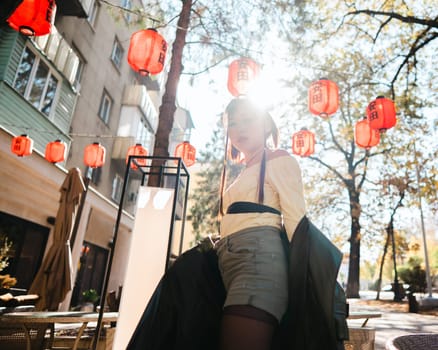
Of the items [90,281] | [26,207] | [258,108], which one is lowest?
[90,281]

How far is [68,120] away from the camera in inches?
449

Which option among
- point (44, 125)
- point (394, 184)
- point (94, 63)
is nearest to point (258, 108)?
point (44, 125)

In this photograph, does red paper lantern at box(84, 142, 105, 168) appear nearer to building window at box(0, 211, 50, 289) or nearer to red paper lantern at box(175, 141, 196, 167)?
red paper lantern at box(175, 141, 196, 167)

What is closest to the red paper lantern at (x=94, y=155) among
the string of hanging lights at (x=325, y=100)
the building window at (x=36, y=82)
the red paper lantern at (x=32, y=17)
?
the building window at (x=36, y=82)

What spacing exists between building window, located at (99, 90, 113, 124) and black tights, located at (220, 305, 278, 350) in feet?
47.9

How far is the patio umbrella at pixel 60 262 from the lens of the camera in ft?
20.9

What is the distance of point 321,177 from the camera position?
819 inches

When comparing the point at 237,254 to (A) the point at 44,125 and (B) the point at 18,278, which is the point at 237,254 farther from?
(B) the point at 18,278

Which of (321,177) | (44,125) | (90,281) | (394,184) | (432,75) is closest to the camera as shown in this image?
(44,125)

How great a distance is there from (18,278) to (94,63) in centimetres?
880

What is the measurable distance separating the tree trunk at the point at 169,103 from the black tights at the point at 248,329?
4.23 metres

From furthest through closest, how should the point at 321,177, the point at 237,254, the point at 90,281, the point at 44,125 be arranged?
Result: the point at 321,177 < the point at 90,281 < the point at 44,125 < the point at 237,254

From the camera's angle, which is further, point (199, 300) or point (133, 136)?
point (133, 136)

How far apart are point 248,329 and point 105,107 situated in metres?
15.6
